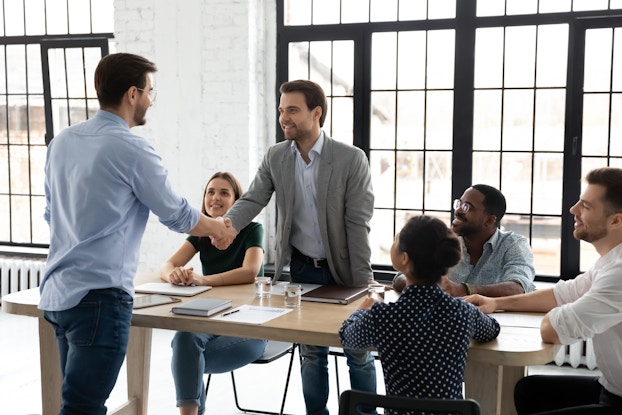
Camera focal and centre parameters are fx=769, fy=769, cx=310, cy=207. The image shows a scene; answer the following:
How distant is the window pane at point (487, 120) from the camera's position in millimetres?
5004

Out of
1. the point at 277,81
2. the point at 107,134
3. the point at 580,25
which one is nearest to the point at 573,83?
the point at 580,25

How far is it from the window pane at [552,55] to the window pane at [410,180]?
0.94m

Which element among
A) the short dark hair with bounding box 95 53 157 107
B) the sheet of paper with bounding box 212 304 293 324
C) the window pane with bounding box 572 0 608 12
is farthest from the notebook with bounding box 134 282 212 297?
the window pane with bounding box 572 0 608 12

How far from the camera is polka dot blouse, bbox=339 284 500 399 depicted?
6.98 ft

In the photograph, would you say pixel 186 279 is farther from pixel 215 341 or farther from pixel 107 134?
pixel 107 134

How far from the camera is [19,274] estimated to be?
6180 mm

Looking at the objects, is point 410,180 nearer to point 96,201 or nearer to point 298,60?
point 298,60

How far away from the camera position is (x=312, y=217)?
3.44m

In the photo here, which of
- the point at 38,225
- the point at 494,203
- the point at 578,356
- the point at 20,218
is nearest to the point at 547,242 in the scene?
the point at 578,356

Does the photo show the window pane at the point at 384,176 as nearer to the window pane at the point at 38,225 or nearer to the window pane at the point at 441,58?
the window pane at the point at 441,58

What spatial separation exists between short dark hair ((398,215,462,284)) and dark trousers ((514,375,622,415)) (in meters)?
0.77

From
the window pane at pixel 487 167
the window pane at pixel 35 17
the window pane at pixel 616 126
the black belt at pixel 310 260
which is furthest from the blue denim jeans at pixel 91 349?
the window pane at pixel 35 17

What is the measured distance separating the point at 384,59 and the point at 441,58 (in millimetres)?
387

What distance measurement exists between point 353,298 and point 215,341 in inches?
29.0
